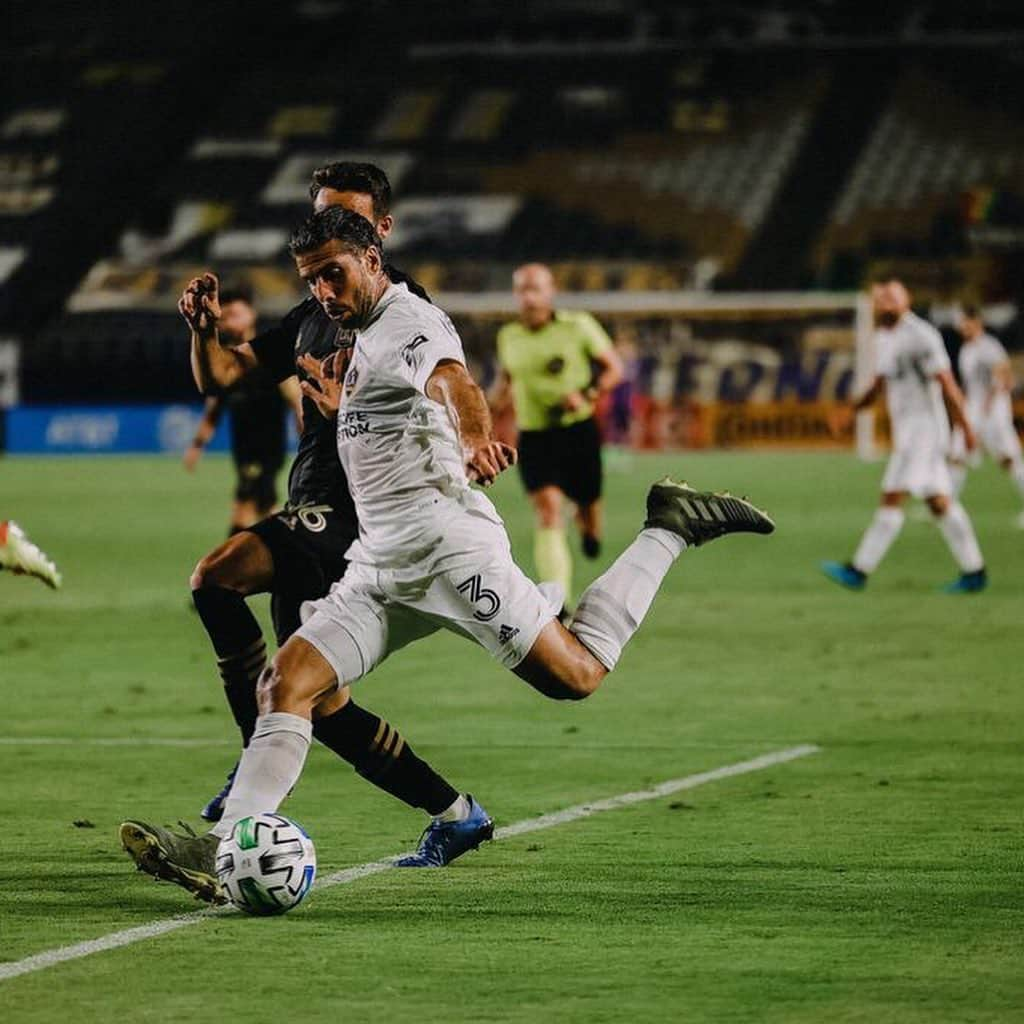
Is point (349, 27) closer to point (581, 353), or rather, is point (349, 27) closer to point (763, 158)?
point (763, 158)

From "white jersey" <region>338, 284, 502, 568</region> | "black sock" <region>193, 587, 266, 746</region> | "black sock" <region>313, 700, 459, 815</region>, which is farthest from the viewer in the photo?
"black sock" <region>193, 587, 266, 746</region>

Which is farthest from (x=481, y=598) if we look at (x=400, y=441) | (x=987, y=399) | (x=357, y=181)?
(x=987, y=399)

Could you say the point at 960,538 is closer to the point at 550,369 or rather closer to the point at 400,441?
the point at 550,369

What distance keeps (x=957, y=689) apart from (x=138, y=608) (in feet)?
23.3

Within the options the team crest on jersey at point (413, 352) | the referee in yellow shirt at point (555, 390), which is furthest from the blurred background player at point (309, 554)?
the referee in yellow shirt at point (555, 390)

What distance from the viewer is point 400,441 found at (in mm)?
6918

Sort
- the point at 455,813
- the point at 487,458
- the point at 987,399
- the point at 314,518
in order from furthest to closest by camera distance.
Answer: the point at 987,399, the point at 314,518, the point at 455,813, the point at 487,458

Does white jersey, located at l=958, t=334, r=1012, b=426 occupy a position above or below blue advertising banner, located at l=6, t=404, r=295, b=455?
above

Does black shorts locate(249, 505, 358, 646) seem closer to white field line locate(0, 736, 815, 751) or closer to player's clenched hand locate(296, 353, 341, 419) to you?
player's clenched hand locate(296, 353, 341, 419)

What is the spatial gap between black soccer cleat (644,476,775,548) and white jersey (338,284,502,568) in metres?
0.93

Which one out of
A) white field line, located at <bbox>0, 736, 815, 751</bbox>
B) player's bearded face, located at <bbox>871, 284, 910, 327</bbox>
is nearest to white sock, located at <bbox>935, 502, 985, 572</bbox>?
player's bearded face, located at <bbox>871, 284, 910, 327</bbox>

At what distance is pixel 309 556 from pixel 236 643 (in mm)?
429

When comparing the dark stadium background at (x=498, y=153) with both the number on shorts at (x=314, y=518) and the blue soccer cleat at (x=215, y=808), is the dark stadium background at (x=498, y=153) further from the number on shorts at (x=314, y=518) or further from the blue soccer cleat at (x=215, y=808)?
the number on shorts at (x=314, y=518)

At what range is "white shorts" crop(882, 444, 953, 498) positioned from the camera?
712 inches
